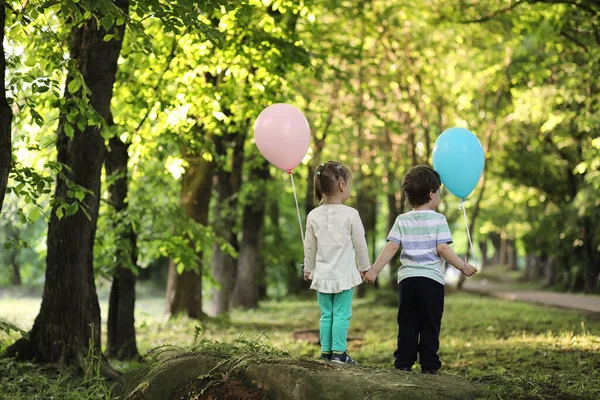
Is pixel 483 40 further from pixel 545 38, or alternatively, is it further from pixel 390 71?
pixel 545 38

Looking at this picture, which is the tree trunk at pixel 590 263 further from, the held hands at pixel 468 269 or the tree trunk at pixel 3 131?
the tree trunk at pixel 3 131

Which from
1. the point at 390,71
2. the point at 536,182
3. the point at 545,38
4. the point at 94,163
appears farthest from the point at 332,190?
Result: the point at 536,182

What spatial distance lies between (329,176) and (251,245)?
15.6 meters

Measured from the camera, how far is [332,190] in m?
6.54

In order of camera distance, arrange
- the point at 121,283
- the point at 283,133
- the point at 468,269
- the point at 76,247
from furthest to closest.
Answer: the point at 121,283 → the point at 76,247 → the point at 283,133 → the point at 468,269

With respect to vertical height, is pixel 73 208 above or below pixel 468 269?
above

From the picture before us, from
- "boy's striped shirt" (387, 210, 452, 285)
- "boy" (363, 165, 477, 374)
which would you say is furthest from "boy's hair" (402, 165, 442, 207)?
"boy's striped shirt" (387, 210, 452, 285)

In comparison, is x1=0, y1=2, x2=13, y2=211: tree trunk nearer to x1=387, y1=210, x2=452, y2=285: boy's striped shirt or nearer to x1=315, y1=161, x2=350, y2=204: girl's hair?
x1=315, y1=161, x2=350, y2=204: girl's hair

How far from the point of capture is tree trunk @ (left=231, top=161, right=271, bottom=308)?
70.8 ft

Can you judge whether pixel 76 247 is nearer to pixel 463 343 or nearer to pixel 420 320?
pixel 420 320

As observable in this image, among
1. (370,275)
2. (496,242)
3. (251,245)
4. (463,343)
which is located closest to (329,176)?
(370,275)

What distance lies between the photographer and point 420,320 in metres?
6.48

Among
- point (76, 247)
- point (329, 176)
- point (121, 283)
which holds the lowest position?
point (121, 283)

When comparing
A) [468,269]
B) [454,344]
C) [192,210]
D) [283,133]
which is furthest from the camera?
[192,210]
